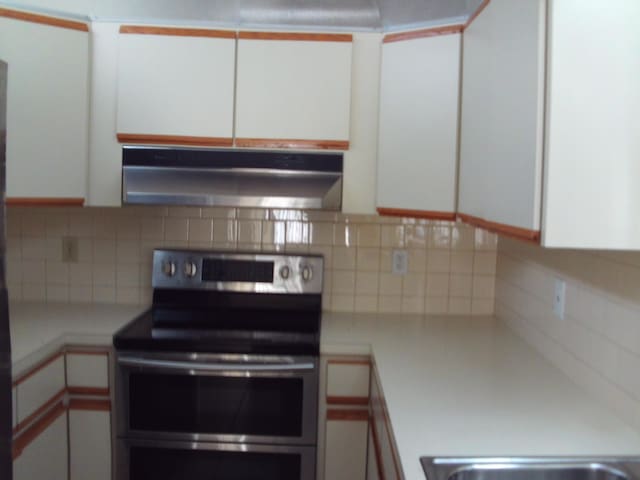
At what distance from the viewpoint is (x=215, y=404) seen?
1.91m

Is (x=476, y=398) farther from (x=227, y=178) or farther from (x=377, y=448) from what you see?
(x=227, y=178)

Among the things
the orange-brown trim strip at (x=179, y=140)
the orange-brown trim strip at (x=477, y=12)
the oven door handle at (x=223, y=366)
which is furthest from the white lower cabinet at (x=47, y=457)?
the orange-brown trim strip at (x=477, y=12)

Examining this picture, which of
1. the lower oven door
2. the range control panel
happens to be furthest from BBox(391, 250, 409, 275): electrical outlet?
the lower oven door

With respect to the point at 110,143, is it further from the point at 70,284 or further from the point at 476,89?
the point at 476,89

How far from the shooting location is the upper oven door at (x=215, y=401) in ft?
6.21

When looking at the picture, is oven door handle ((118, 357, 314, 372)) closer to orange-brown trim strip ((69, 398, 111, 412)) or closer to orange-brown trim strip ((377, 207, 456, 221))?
orange-brown trim strip ((69, 398, 111, 412))

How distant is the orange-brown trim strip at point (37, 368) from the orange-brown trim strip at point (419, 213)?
4.21 ft

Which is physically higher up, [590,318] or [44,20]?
[44,20]

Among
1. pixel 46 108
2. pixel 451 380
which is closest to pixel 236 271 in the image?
pixel 46 108

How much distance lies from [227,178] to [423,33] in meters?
0.87

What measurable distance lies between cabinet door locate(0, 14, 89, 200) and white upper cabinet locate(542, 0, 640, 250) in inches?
66.0

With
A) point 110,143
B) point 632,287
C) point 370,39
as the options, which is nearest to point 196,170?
point 110,143

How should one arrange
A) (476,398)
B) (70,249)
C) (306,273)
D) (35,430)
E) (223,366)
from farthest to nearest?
(70,249) → (306,273) → (223,366) → (35,430) → (476,398)

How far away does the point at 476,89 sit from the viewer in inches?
63.4
